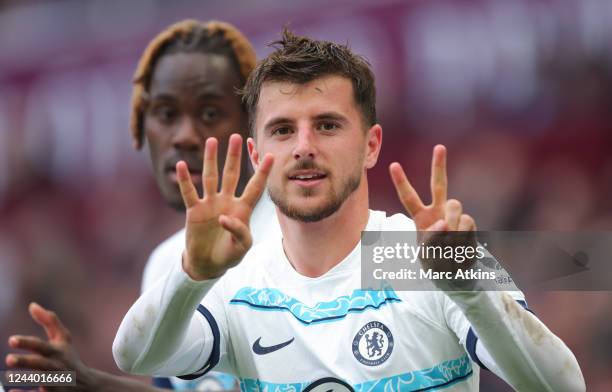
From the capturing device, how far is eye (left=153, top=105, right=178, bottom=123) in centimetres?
527

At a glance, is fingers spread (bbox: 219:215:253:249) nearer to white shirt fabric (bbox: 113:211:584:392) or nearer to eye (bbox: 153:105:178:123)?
white shirt fabric (bbox: 113:211:584:392)

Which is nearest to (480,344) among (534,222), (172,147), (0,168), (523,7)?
(172,147)

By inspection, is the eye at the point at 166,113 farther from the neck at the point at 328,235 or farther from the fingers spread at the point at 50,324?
the fingers spread at the point at 50,324

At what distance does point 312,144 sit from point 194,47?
2115 mm

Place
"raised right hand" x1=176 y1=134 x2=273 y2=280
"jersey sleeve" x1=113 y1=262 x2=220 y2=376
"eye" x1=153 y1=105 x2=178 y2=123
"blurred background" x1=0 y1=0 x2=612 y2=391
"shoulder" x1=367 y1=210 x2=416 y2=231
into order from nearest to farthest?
"raised right hand" x1=176 y1=134 x2=273 y2=280
"jersey sleeve" x1=113 y1=262 x2=220 y2=376
"shoulder" x1=367 y1=210 x2=416 y2=231
"eye" x1=153 y1=105 x2=178 y2=123
"blurred background" x1=0 y1=0 x2=612 y2=391

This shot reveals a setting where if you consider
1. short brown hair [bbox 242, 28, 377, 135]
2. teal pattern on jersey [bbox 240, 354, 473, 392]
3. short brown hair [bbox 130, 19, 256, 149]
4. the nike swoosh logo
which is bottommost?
teal pattern on jersey [bbox 240, 354, 473, 392]

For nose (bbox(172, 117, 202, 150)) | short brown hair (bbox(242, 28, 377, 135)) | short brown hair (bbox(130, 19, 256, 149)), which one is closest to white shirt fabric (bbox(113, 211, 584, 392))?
short brown hair (bbox(242, 28, 377, 135))

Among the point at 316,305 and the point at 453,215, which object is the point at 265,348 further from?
the point at 453,215

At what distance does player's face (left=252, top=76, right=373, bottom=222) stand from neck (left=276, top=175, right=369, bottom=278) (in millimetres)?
79

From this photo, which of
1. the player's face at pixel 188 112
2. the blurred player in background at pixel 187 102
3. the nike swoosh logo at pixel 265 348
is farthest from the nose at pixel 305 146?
the player's face at pixel 188 112

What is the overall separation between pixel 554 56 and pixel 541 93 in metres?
0.28

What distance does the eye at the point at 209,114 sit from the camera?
514 centimetres

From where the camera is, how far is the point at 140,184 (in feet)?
29.0

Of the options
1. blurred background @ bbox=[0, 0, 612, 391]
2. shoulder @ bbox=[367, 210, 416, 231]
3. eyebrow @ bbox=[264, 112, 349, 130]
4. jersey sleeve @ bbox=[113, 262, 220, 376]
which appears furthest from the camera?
blurred background @ bbox=[0, 0, 612, 391]
